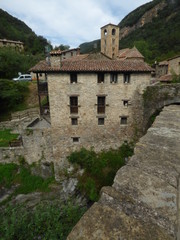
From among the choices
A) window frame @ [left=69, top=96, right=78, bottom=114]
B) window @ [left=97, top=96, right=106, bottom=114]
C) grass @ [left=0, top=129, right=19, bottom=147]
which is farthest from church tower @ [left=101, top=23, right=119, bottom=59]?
grass @ [left=0, top=129, right=19, bottom=147]

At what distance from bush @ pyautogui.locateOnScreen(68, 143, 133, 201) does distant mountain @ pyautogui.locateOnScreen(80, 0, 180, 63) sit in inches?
1041

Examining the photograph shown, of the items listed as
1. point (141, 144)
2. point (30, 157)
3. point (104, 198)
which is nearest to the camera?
point (104, 198)

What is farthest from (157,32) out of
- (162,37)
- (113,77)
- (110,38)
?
(113,77)

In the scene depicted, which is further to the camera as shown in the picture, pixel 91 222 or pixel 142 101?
pixel 142 101

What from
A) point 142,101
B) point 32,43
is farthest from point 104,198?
point 32,43

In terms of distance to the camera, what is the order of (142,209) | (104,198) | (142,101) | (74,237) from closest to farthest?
(74,237)
(142,209)
(104,198)
(142,101)

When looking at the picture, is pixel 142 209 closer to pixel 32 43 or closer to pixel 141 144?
pixel 141 144

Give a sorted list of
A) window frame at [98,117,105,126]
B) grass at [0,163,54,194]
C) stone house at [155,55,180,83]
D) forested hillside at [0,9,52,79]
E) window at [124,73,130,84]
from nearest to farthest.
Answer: window at [124,73,130,84] → grass at [0,163,54,194] → window frame at [98,117,105,126] → stone house at [155,55,180,83] → forested hillside at [0,9,52,79]

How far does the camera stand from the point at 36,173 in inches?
543

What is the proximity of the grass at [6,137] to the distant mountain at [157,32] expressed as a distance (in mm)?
25403

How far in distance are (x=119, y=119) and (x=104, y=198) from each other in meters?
11.8

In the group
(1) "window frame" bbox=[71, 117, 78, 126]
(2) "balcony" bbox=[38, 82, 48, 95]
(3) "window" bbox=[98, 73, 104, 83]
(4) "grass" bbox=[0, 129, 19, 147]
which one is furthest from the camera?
(4) "grass" bbox=[0, 129, 19, 147]

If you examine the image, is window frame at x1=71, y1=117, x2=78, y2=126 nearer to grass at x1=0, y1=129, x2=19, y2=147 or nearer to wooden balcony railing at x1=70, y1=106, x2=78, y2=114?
wooden balcony railing at x1=70, y1=106, x2=78, y2=114

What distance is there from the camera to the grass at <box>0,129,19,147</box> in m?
15.0
